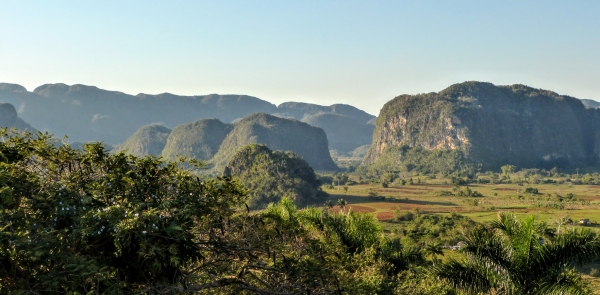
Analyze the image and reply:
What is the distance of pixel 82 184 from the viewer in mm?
7426

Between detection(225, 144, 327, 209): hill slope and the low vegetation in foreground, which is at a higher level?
the low vegetation in foreground

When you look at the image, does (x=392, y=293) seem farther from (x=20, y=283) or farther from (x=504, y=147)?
(x=504, y=147)

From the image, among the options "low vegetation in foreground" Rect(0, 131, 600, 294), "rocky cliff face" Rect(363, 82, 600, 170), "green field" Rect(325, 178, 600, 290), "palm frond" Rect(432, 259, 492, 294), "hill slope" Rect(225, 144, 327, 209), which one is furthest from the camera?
"rocky cliff face" Rect(363, 82, 600, 170)

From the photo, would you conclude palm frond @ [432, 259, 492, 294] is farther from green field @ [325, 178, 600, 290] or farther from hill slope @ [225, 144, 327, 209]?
hill slope @ [225, 144, 327, 209]

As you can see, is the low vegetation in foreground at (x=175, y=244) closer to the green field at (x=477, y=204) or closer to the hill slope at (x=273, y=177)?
the green field at (x=477, y=204)

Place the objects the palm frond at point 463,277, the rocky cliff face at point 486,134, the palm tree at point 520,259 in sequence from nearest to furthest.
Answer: the palm tree at point 520,259
the palm frond at point 463,277
the rocky cliff face at point 486,134

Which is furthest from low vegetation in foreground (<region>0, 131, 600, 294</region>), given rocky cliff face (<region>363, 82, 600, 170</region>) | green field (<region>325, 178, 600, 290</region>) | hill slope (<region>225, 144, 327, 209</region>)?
rocky cliff face (<region>363, 82, 600, 170</region>)

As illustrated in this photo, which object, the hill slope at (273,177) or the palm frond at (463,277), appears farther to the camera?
the hill slope at (273,177)

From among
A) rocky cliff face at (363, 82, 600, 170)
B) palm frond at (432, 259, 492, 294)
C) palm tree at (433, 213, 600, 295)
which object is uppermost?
rocky cliff face at (363, 82, 600, 170)

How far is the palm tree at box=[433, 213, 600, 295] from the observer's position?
30.9 feet

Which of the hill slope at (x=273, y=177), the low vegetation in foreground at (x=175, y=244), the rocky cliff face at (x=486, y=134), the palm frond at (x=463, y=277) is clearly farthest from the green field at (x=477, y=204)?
the rocky cliff face at (x=486, y=134)

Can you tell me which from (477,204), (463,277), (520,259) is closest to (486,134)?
(477,204)

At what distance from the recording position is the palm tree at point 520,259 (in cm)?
941

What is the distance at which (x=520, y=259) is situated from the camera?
977 centimetres
